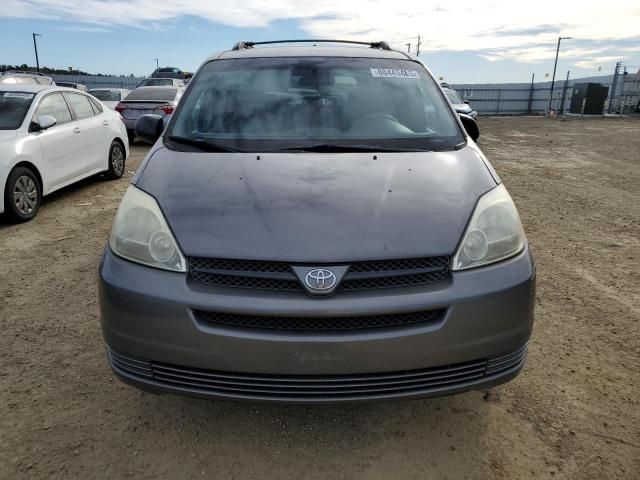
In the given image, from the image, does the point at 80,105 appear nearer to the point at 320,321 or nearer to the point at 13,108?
the point at 13,108

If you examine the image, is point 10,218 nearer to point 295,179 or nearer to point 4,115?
point 4,115

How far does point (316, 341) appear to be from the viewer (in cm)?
190

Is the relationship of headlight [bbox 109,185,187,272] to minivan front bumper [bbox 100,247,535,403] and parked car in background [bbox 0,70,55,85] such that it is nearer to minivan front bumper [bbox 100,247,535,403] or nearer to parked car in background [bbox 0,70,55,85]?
minivan front bumper [bbox 100,247,535,403]

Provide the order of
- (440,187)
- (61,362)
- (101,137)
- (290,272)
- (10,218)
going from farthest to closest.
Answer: (101,137) < (10,218) < (61,362) < (440,187) < (290,272)

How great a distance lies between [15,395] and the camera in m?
2.69

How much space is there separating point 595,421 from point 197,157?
2.32 meters

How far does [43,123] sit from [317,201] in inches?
213

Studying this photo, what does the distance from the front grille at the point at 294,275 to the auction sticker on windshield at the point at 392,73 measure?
1.69 m

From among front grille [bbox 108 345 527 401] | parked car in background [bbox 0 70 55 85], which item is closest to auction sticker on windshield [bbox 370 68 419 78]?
front grille [bbox 108 345 527 401]

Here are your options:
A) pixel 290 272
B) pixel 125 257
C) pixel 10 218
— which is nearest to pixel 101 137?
pixel 10 218

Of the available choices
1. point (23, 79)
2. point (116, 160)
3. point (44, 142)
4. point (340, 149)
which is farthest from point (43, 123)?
point (23, 79)

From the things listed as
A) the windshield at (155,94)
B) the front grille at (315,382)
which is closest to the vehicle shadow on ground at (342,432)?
the front grille at (315,382)

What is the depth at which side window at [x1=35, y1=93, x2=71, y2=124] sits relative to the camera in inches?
260

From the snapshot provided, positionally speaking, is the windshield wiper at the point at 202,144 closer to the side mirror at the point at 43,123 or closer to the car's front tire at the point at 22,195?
the car's front tire at the point at 22,195
